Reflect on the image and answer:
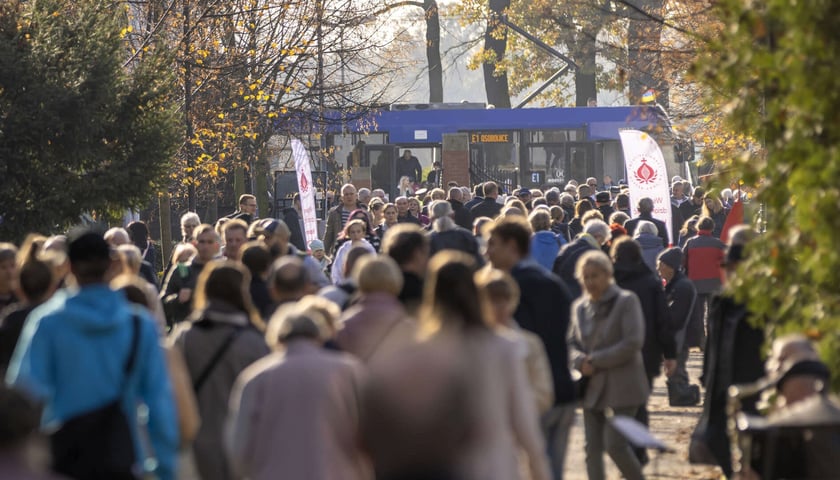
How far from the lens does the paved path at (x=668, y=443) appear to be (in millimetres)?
10883

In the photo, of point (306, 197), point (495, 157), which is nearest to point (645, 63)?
point (495, 157)

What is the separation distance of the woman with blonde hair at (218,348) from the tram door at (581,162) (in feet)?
105

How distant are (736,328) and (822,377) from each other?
2.30 meters

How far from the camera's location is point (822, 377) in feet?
21.8

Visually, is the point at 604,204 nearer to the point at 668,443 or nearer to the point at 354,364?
the point at 668,443

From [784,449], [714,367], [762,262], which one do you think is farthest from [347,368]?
[714,367]

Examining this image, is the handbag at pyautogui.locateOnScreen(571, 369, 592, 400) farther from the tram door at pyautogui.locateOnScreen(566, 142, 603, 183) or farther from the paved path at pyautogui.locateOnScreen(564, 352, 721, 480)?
the tram door at pyautogui.locateOnScreen(566, 142, 603, 183)

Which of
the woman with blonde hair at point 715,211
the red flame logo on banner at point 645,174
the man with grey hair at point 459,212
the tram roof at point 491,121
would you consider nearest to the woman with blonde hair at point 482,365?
the woman with blonde hair at point 715,211

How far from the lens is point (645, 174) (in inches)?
851

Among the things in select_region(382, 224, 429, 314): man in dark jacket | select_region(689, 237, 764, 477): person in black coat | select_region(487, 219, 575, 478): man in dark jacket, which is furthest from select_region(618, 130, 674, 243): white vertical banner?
select_region(382, 224, 429, 314): man in dark jacket

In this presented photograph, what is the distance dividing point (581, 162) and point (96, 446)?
112ft

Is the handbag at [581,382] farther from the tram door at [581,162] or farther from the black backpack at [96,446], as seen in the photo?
the tram door at [581,162]

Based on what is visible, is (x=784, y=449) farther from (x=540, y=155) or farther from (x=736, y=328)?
(x=540, y=155)

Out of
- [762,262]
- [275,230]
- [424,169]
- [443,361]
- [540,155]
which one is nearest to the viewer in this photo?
[443,361]
